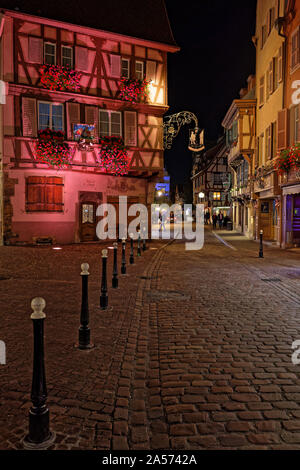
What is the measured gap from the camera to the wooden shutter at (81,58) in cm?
2011

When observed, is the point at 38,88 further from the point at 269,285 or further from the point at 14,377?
the point at 14,377

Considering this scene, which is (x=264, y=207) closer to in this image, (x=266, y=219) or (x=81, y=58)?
(x=266, y=219)

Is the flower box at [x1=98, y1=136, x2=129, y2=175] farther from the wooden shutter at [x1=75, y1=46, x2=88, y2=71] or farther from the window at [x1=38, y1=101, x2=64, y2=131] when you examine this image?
the wooden shutter at [x1=75, y1=46, x2=88, y2=71]

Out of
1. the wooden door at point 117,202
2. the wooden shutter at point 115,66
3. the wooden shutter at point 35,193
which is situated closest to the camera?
the wooden shutter at point 35,193

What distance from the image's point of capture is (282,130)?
18.0 meters

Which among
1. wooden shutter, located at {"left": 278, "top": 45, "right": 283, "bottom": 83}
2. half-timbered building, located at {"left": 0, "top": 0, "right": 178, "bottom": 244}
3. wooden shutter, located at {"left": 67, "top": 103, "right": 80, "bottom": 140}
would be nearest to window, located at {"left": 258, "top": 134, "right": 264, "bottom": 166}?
wooden shutter, located at {"left": 278, "top": 45, "right": 283, "bottom": 83}

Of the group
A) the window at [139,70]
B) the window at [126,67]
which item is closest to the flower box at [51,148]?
the window at [126,67]

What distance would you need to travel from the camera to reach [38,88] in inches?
749

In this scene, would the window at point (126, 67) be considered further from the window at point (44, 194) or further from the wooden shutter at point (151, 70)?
the window at point (44, 194)

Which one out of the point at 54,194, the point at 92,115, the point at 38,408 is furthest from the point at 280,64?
the point at 38,408

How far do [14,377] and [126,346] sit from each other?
1.52 m

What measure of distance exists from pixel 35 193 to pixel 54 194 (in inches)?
39.3

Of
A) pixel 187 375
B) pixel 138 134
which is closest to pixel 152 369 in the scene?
pixel 187 375

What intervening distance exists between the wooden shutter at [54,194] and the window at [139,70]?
7812 millimetres
